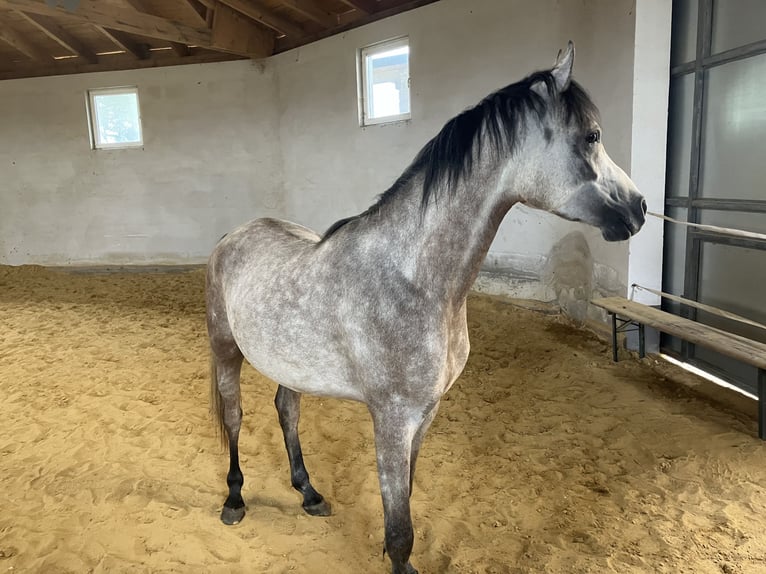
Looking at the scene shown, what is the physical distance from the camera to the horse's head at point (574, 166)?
1.33 meters

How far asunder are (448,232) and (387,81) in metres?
5.29

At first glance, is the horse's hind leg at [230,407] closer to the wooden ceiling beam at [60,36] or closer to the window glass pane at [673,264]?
the window glass pane at [673,264]

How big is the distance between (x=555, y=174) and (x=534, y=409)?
6.90 feet

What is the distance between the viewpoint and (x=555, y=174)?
4.42 ft

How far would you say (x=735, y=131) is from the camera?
9.95ft

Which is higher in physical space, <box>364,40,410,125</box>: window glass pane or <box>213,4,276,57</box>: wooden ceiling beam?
<box>213,4,276,57</box>: wooden ceiling beam

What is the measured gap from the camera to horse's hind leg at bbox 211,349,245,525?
226 centimetres

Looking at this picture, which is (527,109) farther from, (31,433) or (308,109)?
(308,109)

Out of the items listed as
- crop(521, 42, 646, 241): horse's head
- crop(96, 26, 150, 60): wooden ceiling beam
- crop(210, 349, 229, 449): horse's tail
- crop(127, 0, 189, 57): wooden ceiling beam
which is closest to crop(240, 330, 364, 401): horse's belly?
crop(210, 349, 229, 449): horse's tail

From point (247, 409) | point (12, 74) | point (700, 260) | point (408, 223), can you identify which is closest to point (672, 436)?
point (700, 260)

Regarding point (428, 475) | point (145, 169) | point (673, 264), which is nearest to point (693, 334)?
point (673, 264)

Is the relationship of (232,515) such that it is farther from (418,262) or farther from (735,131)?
(735,131)

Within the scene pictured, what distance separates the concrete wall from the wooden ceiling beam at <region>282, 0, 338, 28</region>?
0.68ft

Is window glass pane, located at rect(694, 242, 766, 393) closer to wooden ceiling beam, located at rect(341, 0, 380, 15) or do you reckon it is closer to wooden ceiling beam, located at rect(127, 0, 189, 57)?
wooden ceiling beam, located at rect(341, 0, 380, 15)
